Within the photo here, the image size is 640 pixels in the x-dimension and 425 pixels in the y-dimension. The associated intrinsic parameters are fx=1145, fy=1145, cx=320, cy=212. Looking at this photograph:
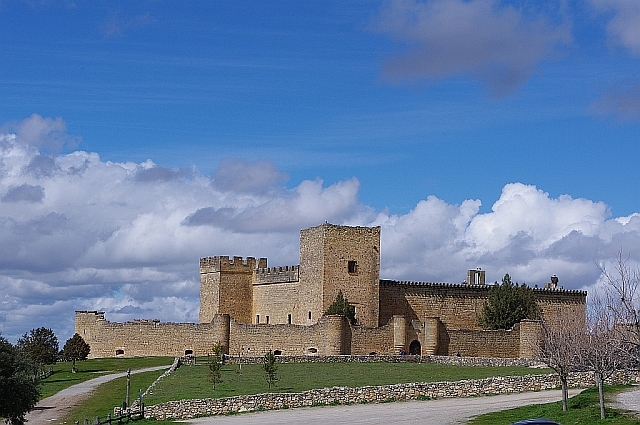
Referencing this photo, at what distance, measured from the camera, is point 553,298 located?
68.9m

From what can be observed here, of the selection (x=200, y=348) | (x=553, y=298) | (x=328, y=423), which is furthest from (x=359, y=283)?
(x=328, y=423)

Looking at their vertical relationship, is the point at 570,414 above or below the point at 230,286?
below

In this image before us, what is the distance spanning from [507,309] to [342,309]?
10.3 meters

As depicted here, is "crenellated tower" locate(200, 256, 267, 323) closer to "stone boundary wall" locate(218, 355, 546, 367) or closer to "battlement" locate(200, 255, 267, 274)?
"battlement" locate(200, 255, 267, 274)

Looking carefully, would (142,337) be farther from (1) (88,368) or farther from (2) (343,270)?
(2) (343,270)

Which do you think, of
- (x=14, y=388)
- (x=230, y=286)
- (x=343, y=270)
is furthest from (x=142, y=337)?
(x=14, y=388)

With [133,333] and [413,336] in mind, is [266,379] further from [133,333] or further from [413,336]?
[133,333]

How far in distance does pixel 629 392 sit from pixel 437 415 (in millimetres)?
7520

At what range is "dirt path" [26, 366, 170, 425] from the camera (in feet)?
124

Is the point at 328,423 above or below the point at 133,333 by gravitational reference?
below

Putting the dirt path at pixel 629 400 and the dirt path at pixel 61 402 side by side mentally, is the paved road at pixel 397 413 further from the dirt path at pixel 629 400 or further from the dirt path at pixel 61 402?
the dirt path at pixel 61 402

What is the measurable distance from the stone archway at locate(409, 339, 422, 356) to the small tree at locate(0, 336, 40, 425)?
27.5m

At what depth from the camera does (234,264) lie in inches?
2704

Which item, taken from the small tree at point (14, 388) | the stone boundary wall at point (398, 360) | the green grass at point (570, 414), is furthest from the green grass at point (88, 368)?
the green grass at point (570, 414)
